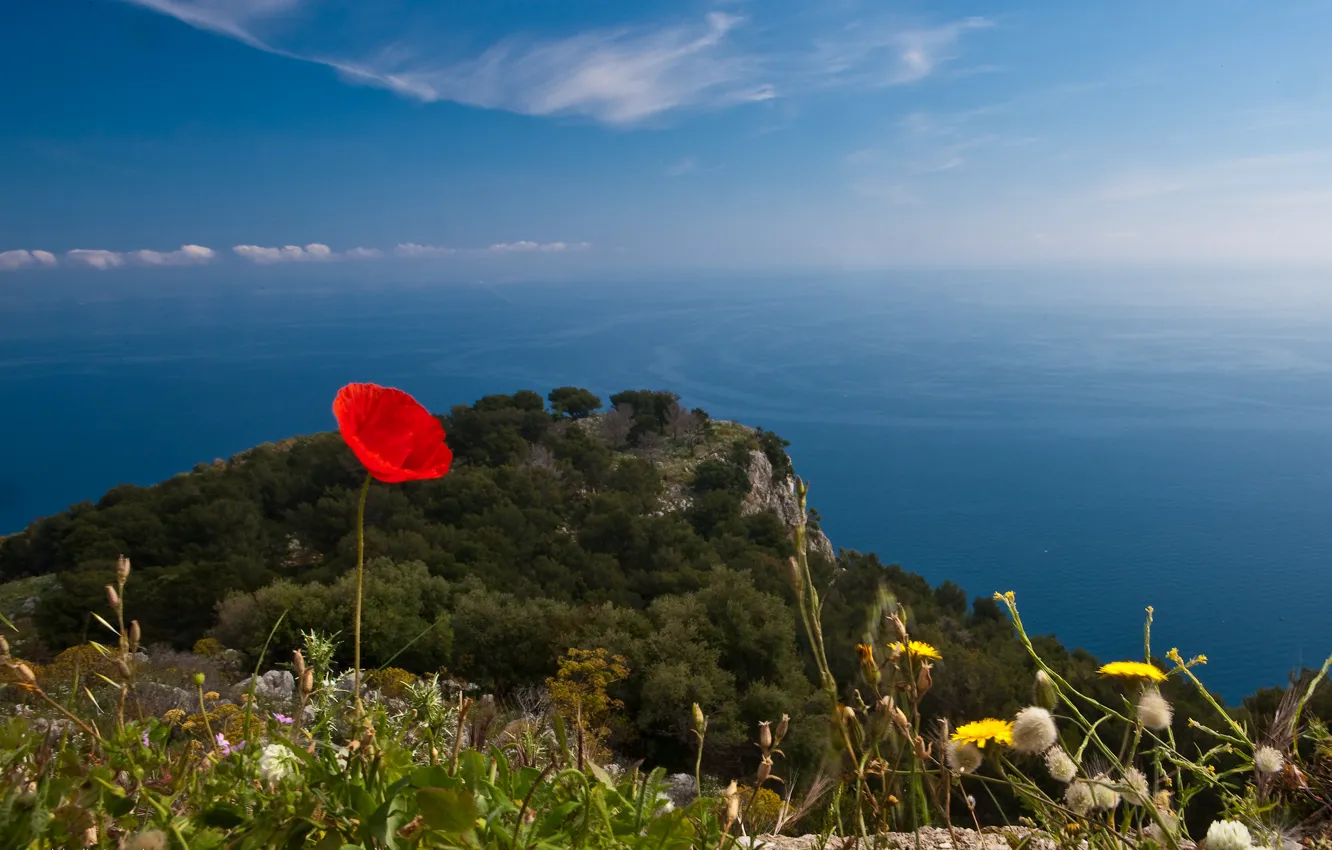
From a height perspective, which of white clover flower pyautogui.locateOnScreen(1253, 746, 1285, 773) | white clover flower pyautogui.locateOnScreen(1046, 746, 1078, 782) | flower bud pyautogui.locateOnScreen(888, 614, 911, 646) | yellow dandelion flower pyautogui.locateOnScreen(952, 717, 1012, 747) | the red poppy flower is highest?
the red poppy flower

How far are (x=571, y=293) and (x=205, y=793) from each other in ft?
552

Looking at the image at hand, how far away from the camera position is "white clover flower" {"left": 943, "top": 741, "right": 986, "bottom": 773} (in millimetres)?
880

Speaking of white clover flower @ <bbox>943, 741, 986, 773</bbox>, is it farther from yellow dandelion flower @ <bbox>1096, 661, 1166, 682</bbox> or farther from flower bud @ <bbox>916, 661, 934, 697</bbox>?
yellow dandelion flower @ <bbox>1096, 661, 1166, 682</bbox>

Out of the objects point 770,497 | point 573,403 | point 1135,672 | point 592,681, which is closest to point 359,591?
point 1135,672

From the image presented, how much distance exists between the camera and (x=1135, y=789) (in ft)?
2.23

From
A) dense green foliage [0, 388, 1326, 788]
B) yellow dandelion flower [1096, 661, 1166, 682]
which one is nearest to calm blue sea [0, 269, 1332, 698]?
dense green foliage [0, 388, 1326, 788]

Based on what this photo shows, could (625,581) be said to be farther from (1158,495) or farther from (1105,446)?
(1105,446)

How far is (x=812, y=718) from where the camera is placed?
7.81 m

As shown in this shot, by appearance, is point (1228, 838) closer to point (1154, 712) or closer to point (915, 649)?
point (1154, 712)

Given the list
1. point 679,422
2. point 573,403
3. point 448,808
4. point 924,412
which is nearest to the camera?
point 448,808

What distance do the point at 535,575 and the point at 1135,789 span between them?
13.5 m

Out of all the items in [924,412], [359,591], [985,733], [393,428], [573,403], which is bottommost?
[924,412]

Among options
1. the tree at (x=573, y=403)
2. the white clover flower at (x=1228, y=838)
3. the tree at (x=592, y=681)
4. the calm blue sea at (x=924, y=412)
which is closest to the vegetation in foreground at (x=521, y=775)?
the white clover flower at (x=1228, y=838)

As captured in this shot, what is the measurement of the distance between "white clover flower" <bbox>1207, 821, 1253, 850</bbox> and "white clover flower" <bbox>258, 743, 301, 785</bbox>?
98cm
